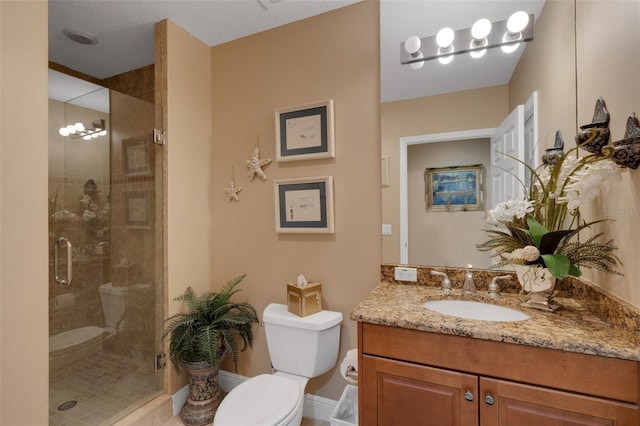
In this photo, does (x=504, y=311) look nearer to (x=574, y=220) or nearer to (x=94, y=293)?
(x=574, y=220)

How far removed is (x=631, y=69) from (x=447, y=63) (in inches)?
32.5

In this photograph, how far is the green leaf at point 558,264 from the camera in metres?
1.10

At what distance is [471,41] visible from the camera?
5.13 feet

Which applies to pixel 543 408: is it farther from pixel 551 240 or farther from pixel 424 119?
pixel 424 119

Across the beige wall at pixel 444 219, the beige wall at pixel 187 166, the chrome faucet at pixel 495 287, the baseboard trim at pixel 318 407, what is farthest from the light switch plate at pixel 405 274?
the beige wall at pixel 187 166

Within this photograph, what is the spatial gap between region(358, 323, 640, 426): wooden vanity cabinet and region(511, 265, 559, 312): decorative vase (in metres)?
0.34

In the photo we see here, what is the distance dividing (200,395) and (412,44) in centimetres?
241

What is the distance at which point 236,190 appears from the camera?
2.19 meters

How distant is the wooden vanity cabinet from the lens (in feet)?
2.95

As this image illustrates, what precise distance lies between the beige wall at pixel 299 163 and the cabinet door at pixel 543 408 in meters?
0.84

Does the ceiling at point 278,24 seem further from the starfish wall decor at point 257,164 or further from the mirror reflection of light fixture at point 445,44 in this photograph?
the starfish wall decor at point 257,164

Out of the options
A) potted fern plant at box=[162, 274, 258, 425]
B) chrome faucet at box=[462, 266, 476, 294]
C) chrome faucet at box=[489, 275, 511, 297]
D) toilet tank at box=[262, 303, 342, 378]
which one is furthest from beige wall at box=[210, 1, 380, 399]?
chrome faucet at box=[489, 275, 511, 297]
